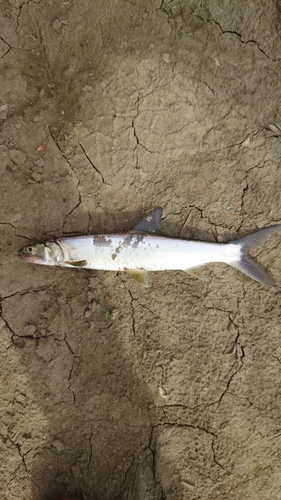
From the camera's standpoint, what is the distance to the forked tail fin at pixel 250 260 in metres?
3.36

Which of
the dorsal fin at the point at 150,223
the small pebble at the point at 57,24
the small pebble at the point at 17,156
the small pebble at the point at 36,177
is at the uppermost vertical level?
the small pebble at the point at 57,24

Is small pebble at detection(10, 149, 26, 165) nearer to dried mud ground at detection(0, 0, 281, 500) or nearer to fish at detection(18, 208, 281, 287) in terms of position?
dried mud ground at detection(0, 0, 281, 500)

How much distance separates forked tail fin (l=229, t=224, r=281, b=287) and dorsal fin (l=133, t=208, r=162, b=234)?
80 centimetres

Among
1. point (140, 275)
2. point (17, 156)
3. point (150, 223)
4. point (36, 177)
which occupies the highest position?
point (17, 156)

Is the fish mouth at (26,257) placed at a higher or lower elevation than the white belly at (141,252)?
lower

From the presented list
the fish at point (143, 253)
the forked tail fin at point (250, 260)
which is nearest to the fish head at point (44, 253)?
the fish at point (143, 253)

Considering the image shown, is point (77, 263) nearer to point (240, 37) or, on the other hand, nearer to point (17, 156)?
point (17, 156)

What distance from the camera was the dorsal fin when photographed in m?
3.45

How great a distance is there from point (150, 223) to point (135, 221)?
0.17 m

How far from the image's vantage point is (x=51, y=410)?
131 inches

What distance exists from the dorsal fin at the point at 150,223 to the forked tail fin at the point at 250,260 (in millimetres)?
796

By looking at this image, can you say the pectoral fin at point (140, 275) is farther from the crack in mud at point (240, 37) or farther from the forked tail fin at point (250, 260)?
the crack in mud at point (240, 37)

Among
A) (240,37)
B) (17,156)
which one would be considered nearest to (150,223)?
(17,156)

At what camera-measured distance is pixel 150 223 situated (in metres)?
3.46
